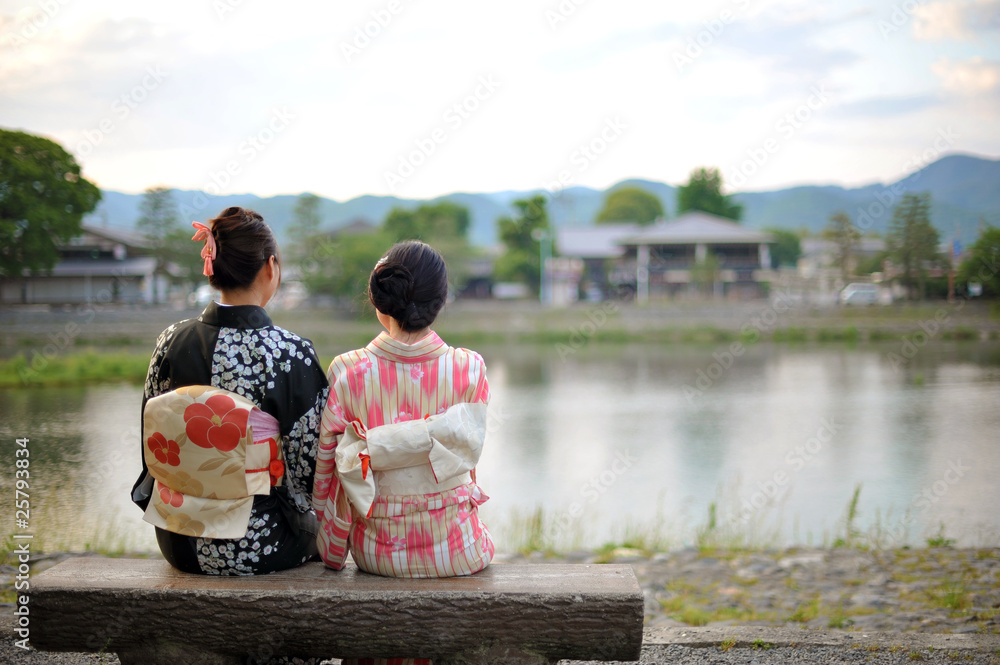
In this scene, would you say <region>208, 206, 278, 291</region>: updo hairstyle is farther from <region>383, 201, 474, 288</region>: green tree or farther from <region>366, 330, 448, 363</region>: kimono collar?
<region>383, 201, 474, 288</region>: green tree

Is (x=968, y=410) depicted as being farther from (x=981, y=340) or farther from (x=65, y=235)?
(x=65, y=235)

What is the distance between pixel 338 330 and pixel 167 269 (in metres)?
6.87

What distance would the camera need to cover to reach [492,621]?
1544 mm

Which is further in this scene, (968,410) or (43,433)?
(968,410)

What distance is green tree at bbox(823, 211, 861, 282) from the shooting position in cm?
1412

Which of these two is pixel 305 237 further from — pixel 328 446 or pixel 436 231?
pixel 328 446

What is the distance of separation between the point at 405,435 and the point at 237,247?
559 mm

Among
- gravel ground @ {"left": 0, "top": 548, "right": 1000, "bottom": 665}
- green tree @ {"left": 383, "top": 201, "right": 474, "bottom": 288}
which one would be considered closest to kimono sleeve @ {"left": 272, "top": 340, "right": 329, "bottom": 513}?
gravel ground @ {"left": 0, "top": 548, "right": 1000, "bottom": 665}

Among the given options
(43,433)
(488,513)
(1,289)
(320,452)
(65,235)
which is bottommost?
(488,513)

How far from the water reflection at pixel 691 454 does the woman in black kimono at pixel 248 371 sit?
2589 mm

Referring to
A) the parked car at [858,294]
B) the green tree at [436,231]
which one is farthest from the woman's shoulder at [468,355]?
the green tree at [436,231]

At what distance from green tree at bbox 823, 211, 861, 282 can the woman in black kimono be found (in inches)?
560

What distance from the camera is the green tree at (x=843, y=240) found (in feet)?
46.3

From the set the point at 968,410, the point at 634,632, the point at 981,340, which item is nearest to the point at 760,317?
the point at 981,340
